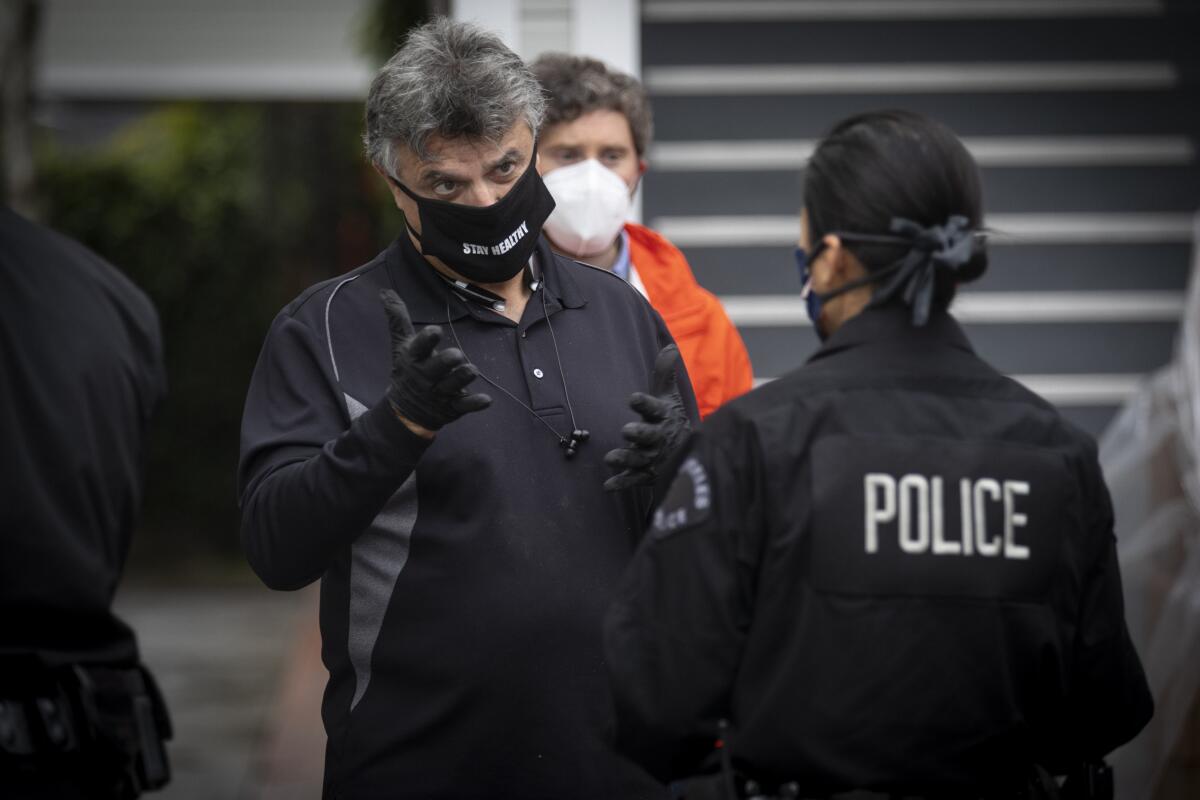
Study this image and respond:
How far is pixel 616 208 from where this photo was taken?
129 inches

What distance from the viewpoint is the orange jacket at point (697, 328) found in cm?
324

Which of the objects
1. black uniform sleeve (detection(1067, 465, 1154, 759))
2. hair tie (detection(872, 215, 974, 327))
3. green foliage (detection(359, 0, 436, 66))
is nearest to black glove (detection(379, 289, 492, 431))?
hair tie (detection(872, 215, 974, 327))

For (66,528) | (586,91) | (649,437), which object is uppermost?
(586,91)

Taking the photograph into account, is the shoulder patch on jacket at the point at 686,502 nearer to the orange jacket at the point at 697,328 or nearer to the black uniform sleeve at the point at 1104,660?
the black uniform sleeve at the point at 1104,660

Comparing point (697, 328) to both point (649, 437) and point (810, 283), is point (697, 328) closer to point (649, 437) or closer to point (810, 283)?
point (649, 437)

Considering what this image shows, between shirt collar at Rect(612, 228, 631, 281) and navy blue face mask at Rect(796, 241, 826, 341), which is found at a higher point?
navy blue face mask at Rect(796, 241, 826, 341)

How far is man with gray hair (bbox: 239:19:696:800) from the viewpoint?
2.29 metres

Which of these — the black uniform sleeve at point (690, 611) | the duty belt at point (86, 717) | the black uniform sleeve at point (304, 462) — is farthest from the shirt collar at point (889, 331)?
the duty belt at point (86, 717)

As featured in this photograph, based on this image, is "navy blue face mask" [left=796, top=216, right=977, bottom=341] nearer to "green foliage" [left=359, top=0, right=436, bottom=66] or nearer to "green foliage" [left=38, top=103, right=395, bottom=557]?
"green foliage" [left=359, top=0, right=436, bottom=66]

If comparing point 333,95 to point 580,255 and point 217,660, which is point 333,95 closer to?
point 217,660

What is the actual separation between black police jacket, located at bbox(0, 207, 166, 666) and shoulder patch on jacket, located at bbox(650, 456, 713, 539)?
1.15m

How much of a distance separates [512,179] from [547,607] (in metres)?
0.73

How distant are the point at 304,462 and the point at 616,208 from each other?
1.26 meters

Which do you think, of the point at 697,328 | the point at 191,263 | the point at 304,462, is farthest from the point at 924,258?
the point at 191,263
